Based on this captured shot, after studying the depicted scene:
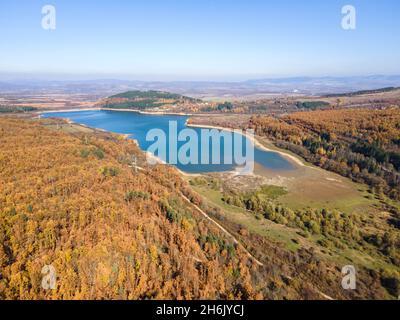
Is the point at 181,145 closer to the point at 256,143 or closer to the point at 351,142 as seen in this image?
the point at 256,143

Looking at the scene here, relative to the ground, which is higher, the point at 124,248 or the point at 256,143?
the point at 256,143

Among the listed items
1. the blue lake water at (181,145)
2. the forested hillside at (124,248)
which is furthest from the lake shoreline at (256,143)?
the forested hillside at (124,248)

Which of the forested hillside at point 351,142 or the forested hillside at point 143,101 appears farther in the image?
the forested hillside at point 143,101

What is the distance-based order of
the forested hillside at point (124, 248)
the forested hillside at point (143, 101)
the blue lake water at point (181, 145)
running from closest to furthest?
the forested hillside at point (124, 248) < the blue lake water at point (181, 145) < the forested hillside at point (143, 101)
